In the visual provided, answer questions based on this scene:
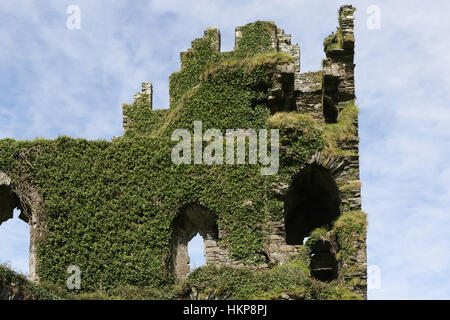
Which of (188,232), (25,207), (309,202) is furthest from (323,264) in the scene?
(25,207)

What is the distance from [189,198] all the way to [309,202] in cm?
665

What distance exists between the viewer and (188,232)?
30734 millimetres

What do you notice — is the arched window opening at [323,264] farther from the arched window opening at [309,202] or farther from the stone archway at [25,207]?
the stone archway at [25,207]

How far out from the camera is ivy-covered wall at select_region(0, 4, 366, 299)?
95.1 feet

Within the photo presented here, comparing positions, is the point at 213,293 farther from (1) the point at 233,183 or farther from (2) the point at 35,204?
(2) the point at 35,204

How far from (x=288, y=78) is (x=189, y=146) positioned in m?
5.12

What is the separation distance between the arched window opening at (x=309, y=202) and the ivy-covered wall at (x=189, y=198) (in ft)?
2.45

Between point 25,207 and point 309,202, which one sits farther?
point 309,202

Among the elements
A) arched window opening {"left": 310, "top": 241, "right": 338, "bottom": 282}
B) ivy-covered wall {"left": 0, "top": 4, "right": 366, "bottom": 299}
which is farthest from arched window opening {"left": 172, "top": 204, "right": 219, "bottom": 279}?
arched window opening {"left": 310, "top": 241, "right": 338, "bottom": 282}

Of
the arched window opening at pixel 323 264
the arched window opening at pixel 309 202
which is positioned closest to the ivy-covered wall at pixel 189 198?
the arched window opening at pixel 309 202

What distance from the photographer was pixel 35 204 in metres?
30.1

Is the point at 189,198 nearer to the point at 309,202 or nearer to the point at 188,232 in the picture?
the point at 188,232

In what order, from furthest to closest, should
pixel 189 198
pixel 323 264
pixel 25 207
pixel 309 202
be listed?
pixel 309 202 < pixel 323 264 < pixel 25 207 < pixel 189 198
